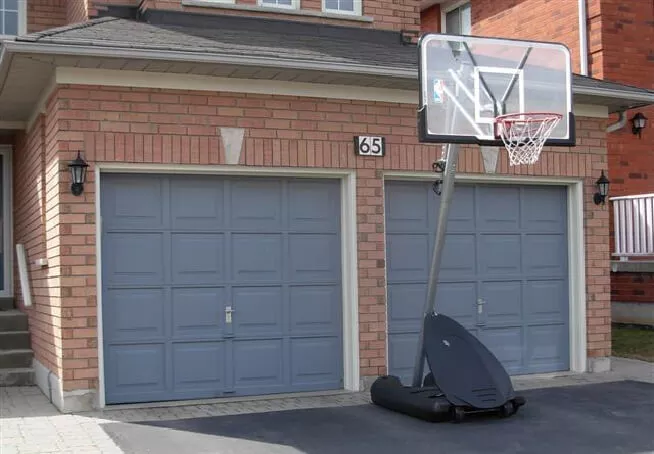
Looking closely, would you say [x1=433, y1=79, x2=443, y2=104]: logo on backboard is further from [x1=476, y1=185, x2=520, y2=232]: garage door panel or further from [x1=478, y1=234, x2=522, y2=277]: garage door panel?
[x1=478, y1=234, x2=522, y2=277]: garage door panel

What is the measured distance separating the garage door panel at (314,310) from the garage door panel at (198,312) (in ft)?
2.71

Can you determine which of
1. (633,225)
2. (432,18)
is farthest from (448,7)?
(633,225)

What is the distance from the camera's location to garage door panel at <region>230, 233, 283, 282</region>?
30.8 feet

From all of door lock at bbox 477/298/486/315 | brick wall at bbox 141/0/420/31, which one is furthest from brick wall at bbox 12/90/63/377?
door lock at bbox 477/298/486/315

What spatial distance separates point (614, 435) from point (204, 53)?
17.2 ft

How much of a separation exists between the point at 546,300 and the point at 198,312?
449 cm

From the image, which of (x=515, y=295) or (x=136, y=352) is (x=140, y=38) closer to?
(x=136, y=352)

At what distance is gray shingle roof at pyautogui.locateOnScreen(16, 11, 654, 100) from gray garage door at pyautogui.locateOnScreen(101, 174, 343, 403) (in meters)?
1.45

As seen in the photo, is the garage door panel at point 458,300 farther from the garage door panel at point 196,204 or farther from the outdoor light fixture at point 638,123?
the outdoor light fixture at point 638,123

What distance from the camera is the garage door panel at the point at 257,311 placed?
9.36 meters

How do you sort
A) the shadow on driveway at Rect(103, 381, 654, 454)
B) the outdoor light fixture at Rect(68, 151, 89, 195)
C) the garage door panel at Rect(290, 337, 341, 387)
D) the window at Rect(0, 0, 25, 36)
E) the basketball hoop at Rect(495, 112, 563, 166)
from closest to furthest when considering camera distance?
1. the shadow on driveway at Rect(103, 381, 654, 454)
2. the basketball hoop at Rect(495, 112, 563, 166)
3. the outdoor light fixture at Rect(68, 151, 89, 195)
4. the garage door panel at Rect(290, 337, 341, 387)
5. the window at Rect(0, 0, 25, 36)

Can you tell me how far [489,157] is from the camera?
10.3m

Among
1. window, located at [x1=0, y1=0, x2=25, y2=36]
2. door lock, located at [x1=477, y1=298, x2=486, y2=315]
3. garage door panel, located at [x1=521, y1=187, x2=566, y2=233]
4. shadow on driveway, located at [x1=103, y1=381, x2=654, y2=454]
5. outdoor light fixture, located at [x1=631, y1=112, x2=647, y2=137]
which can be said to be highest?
window, located at [x1=0, y1=0, x2=25, y2=36]

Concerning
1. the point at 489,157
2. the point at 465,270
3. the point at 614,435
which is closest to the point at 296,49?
the point at 489,157
